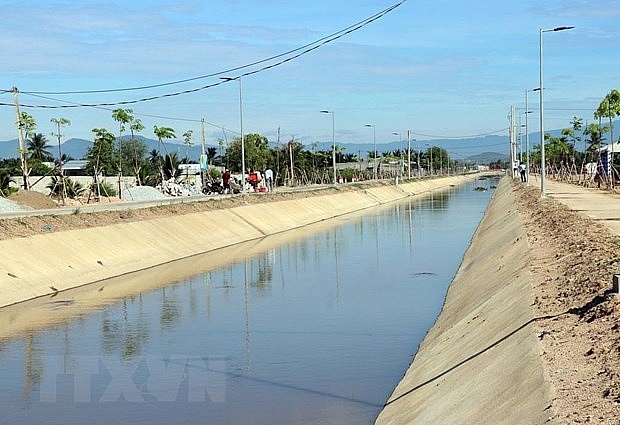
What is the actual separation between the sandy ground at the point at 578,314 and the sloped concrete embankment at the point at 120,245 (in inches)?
59.9

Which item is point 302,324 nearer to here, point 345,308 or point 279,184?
point 345,308

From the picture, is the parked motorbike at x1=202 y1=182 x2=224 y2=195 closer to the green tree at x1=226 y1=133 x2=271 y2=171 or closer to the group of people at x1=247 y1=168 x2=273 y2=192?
the group of people at x1=247 y1=168 x2=273 y2=192

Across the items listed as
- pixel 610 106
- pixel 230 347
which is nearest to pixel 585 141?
pixel 610 106

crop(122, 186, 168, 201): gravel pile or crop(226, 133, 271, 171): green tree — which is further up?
crop(226, 133, 271, 171): green tree

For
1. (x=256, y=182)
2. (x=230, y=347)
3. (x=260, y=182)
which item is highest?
(x=256, y=182)

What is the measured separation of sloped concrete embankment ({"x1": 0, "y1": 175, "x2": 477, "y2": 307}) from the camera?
27.7m

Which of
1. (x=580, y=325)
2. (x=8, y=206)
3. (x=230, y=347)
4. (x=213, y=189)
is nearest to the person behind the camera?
(x=580, y=325)

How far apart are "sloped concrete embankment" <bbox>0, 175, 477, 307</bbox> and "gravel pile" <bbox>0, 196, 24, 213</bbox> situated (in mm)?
7146

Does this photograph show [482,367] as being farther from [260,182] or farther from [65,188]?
[260,182]

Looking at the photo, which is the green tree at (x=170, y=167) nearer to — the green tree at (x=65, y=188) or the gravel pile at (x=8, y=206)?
the green tree at (x=65, y=188)

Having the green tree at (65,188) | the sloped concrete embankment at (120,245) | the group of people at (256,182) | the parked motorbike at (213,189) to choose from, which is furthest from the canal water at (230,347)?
the parked motorbike at (213,189)

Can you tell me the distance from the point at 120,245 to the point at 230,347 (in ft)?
56.7

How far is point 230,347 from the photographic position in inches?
742

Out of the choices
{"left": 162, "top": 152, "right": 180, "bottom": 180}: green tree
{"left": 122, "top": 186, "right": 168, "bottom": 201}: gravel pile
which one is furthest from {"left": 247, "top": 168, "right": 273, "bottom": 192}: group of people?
{"left": 162, "top": 152, "right": 180, "bottom": 180}: green tree
